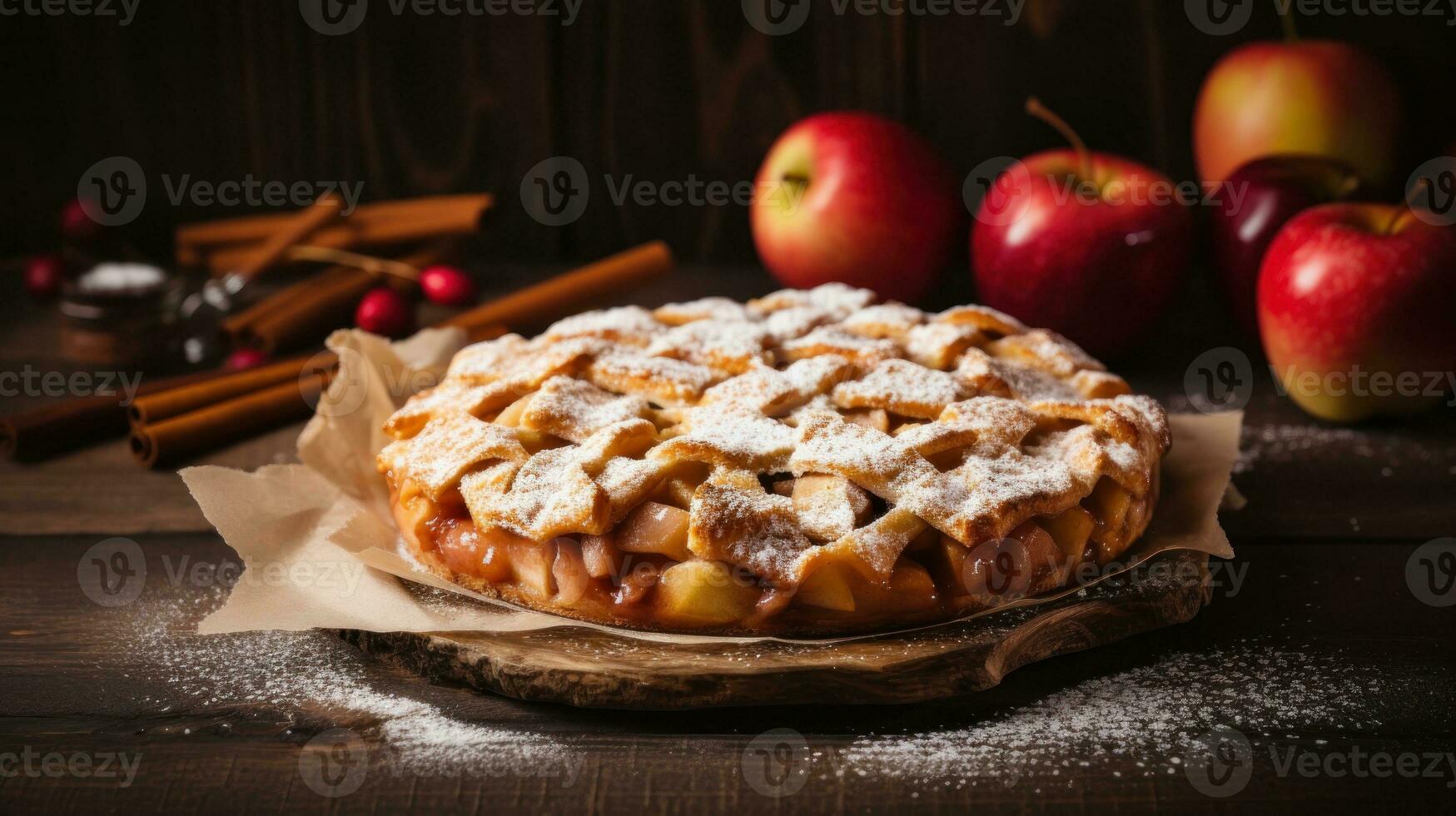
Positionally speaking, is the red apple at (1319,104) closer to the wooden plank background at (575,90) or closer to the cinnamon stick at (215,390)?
the wooden plank background at (575,90)

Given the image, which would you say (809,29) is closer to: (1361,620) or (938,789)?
(1361,620)

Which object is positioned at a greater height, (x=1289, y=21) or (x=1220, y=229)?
(x=1289, y=21)

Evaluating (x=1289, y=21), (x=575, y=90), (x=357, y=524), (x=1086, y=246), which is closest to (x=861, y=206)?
(x=1086, y=246)

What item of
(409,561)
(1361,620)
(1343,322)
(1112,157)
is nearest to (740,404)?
(409,561)

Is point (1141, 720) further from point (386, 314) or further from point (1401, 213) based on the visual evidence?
point (386, 314)

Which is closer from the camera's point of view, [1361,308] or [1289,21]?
[1361,308]

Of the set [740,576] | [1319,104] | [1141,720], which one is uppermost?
[1319,104]
